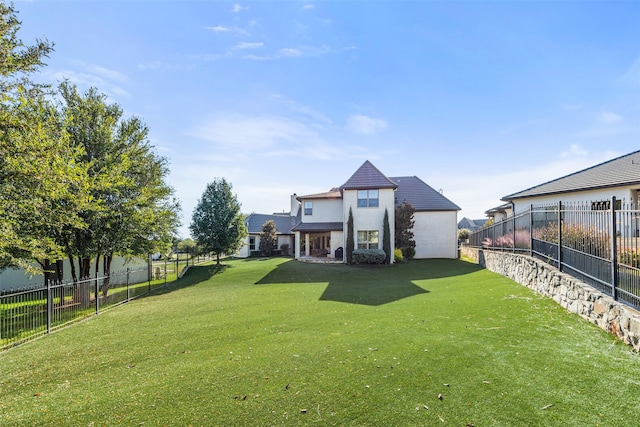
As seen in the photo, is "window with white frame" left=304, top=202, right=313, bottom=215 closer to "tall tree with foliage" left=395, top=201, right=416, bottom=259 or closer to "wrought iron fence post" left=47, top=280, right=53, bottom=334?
"tall tree with foliage" left=395, top=201, right=416, bottom=259

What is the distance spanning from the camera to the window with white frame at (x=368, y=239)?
23.8 meters

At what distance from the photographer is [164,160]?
18.9 m

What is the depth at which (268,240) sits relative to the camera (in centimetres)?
3600

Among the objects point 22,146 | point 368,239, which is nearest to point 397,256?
point 368,239

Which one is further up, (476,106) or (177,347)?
(476,106)

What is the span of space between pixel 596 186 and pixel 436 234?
37.8ft

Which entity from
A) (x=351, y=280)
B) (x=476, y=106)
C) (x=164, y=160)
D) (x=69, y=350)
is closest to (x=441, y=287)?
(x=351, y=280)

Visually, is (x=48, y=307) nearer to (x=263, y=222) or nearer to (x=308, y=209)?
(x=308, y=209)

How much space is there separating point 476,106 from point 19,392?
733 inches

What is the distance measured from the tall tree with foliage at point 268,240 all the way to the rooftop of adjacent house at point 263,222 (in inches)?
81.4

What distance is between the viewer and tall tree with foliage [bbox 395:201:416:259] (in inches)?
973

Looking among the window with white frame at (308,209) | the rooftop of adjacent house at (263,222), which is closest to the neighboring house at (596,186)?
the window with white frame at (308,209)

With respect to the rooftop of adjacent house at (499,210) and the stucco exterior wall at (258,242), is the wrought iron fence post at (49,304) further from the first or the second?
the rooftop of adjacent house at (499,210)

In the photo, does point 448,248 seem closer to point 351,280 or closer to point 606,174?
point 606,174
